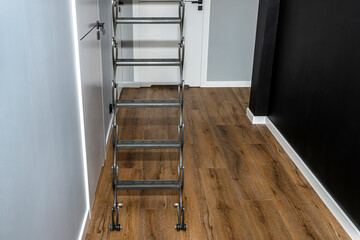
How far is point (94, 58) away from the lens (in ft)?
9.90

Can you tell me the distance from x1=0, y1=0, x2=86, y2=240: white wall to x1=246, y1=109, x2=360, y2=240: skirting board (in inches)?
68.5

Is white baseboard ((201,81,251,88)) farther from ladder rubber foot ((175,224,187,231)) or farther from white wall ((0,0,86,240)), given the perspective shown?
white wall ((0,0,86,240))

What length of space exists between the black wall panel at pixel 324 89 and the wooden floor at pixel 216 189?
233 millimetres

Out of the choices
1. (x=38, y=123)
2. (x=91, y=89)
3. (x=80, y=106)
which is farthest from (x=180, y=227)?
(x=38, y=123)

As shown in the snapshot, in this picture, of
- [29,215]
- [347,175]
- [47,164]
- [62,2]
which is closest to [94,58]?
[62,2]

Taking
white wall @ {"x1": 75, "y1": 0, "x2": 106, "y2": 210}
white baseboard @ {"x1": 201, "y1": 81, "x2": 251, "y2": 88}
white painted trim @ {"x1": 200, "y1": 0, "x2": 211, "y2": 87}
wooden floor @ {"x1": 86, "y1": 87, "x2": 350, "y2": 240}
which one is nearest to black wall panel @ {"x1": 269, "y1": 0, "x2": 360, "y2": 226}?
wooden floor @ {"x1": 86, "y1": 87, "x2": 350, "y2": 240}

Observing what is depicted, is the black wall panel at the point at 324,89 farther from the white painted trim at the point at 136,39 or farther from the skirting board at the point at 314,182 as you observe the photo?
the white painted trim at the point at 136,39

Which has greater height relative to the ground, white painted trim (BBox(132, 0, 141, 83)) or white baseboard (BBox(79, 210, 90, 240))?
white painted trim (BBox(132, 0, 141, 83))

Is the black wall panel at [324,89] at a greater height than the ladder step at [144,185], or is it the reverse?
the black wall panel at [324,89]

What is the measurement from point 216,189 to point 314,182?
2.54 ft

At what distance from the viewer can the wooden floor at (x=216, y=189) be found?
9.05 feet

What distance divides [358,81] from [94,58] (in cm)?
182

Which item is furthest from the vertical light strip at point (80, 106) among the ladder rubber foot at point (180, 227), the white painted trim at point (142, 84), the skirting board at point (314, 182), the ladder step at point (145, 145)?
the white painted trim at point (142, 84)

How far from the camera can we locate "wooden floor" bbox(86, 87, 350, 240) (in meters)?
2.76
